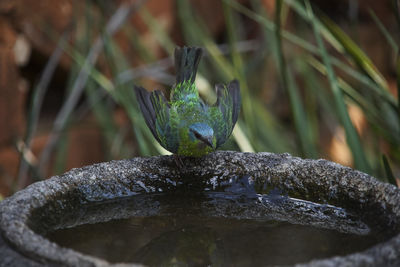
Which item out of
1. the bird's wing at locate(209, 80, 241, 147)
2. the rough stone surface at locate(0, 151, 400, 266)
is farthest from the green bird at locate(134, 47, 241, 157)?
the rough stone surface at locate(0, 151, 400, 266)

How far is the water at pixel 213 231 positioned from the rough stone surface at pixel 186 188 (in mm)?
24

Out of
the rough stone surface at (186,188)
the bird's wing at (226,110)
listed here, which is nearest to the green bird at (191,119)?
the bird's wing at (226,110)

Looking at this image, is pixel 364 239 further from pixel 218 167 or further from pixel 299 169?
pixel 218 167

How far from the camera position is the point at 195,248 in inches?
41.8

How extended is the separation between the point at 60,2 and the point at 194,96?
41.9 inches

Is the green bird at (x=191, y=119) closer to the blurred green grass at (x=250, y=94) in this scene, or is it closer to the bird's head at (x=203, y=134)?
the bird's head at (x=203, y=134)

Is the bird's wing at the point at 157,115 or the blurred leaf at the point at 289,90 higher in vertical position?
the blurred leaf at the point at 289,90

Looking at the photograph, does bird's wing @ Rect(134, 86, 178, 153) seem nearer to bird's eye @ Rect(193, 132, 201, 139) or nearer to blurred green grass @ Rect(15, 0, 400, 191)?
bird's eye @ Rect(193, 132, 201, 139)

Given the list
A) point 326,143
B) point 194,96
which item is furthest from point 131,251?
point 326,143

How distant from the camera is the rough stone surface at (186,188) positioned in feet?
2.70

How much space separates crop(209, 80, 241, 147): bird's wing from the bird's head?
0.13 feet

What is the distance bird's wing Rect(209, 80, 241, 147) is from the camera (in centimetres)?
150

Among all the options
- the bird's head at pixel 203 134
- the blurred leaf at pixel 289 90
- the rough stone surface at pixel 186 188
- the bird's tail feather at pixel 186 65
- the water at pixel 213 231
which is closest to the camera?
the rough stone surface at pixel 186 188

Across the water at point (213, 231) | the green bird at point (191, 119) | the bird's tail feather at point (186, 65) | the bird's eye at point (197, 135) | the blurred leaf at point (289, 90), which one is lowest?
the water at point (213, 231)
